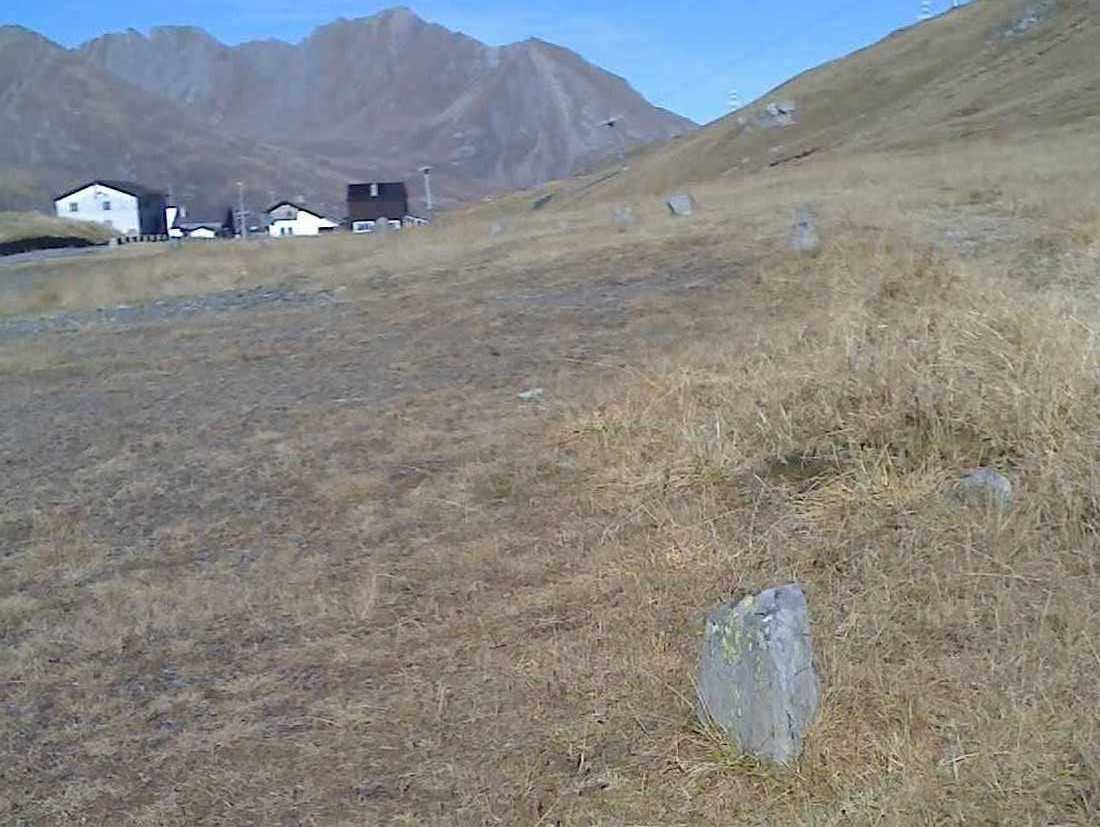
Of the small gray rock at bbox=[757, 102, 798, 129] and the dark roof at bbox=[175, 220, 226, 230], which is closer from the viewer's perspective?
the small gray rock at bbox=[757, 102, 798, 129]

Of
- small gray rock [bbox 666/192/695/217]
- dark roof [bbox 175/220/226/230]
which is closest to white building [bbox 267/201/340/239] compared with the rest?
dark roof [bbox 175/220/226/230]

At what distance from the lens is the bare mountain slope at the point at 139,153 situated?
149m

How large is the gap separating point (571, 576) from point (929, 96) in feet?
134

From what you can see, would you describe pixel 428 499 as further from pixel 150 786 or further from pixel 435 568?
pixel 150 786

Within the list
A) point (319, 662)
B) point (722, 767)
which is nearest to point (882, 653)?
point (722, 767)

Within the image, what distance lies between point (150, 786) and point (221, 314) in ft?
41.1

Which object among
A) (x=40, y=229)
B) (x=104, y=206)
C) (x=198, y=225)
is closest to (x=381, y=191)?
(x=104, y=206)

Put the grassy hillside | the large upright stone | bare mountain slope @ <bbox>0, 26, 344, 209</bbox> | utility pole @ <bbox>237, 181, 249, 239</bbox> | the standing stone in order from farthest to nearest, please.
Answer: bare mountain slope @ <bbox>0, 26, 344, 209</bbox>, utility pole @ <bbox>237, 181, 249, 239</bbox>, the grassy hillside, the standing stone, the large upright stone

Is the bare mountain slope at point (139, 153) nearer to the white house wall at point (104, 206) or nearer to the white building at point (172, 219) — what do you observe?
the white building at point (172, 219)

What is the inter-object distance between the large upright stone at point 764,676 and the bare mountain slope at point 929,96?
2406 cm

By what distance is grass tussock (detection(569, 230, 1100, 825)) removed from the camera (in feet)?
8.62

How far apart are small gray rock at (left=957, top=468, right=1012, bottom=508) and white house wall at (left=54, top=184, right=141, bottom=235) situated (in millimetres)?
96032

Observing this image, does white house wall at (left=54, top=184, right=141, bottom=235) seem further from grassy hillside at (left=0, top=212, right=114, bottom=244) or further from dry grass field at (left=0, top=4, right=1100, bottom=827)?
dry grass field at (left=0, top=4, right=1100, bottom=827)

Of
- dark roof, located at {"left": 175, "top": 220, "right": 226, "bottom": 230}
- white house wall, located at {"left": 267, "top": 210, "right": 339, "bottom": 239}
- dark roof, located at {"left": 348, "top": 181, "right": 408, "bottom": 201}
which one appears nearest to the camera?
dark roof, located at {"left": 348, "top": 181, "right": 408, "bottom": 201}
